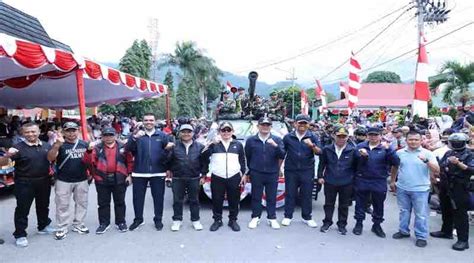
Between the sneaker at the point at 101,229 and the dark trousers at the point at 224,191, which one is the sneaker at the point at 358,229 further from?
the sneaker at the point at 101,229

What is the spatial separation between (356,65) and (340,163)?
8.08 meters

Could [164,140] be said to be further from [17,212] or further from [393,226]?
[393,226]

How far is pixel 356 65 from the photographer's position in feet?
42.4

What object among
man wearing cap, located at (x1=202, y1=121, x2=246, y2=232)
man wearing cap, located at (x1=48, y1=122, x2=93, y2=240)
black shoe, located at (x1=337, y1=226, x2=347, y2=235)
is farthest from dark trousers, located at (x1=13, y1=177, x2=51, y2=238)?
black shoe, located at (x1=337, y1=226, x2=347, y2=235)

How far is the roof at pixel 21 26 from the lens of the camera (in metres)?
13.7

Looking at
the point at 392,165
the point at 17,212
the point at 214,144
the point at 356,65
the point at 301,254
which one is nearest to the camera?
the point at 301,254

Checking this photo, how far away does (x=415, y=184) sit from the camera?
17.1 ft

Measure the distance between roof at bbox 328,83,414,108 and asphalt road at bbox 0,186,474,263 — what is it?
127 ft

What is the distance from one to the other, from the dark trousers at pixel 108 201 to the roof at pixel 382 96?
39.2m

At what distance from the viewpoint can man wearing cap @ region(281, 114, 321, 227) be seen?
232 inches

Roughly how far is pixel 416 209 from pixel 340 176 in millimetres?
1058

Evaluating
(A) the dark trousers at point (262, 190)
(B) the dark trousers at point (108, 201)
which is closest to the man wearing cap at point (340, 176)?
(A) the dark trousers at point (262, 190)

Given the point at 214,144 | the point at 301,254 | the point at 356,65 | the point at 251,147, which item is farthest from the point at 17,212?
the point at 356,65

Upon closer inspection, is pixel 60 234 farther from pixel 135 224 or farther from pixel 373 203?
pixel 373 203
